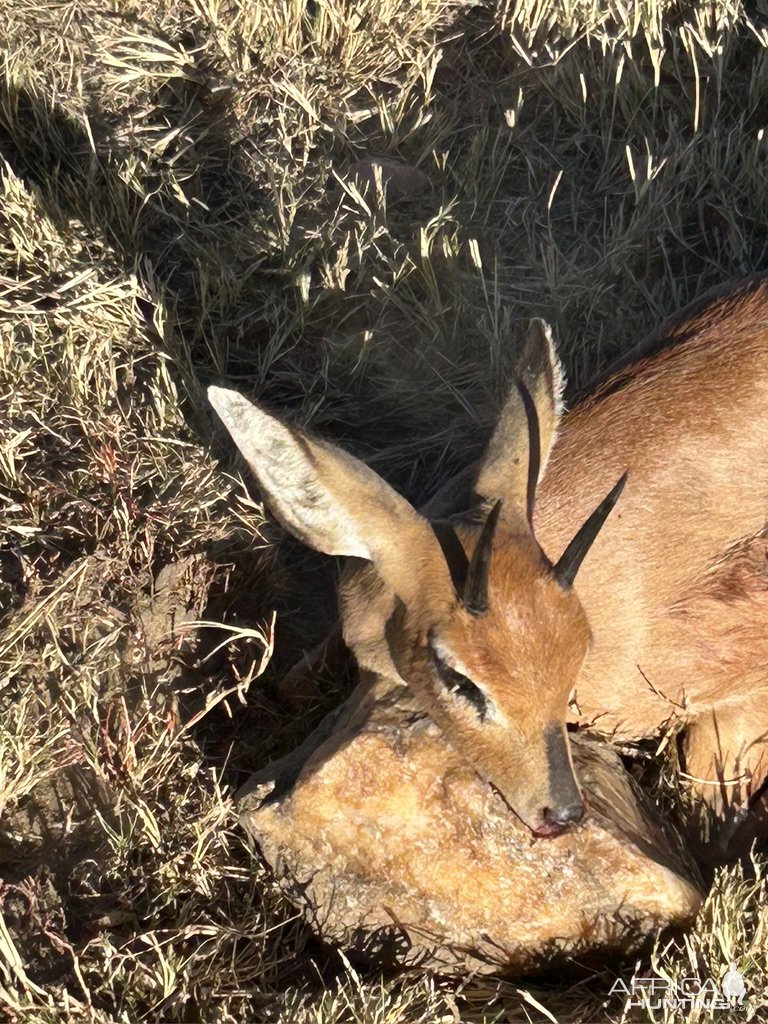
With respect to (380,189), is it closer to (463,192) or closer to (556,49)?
(463,192)

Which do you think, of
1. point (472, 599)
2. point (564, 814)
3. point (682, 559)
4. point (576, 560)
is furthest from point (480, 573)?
point (682, 559)

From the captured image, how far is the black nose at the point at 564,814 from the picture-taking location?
3.45 metres

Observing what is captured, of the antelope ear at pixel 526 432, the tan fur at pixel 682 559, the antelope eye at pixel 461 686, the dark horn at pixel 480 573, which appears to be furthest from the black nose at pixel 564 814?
the antelope ear at pixel 526 432

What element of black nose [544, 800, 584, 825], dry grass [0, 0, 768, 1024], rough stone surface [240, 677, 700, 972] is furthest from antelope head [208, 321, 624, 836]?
dry grass [0, 0, 768, 1024]

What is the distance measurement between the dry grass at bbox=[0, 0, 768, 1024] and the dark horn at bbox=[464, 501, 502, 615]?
1.07 meters

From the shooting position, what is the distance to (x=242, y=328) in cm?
542

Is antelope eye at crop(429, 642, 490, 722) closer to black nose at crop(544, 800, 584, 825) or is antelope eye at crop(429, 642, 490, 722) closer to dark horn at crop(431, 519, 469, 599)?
dark horn at crop(431, 519, 469, 599)

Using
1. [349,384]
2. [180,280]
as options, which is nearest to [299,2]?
[180,280]

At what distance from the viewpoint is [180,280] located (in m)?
5.61

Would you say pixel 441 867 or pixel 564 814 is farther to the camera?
pixel 441 867

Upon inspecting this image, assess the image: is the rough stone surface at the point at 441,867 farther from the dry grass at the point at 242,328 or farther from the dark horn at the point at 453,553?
the dark horn at the point at 453,553

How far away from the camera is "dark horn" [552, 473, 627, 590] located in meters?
3.34

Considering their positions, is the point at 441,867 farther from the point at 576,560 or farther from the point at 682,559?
the point at 682,559

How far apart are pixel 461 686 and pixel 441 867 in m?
0.57
